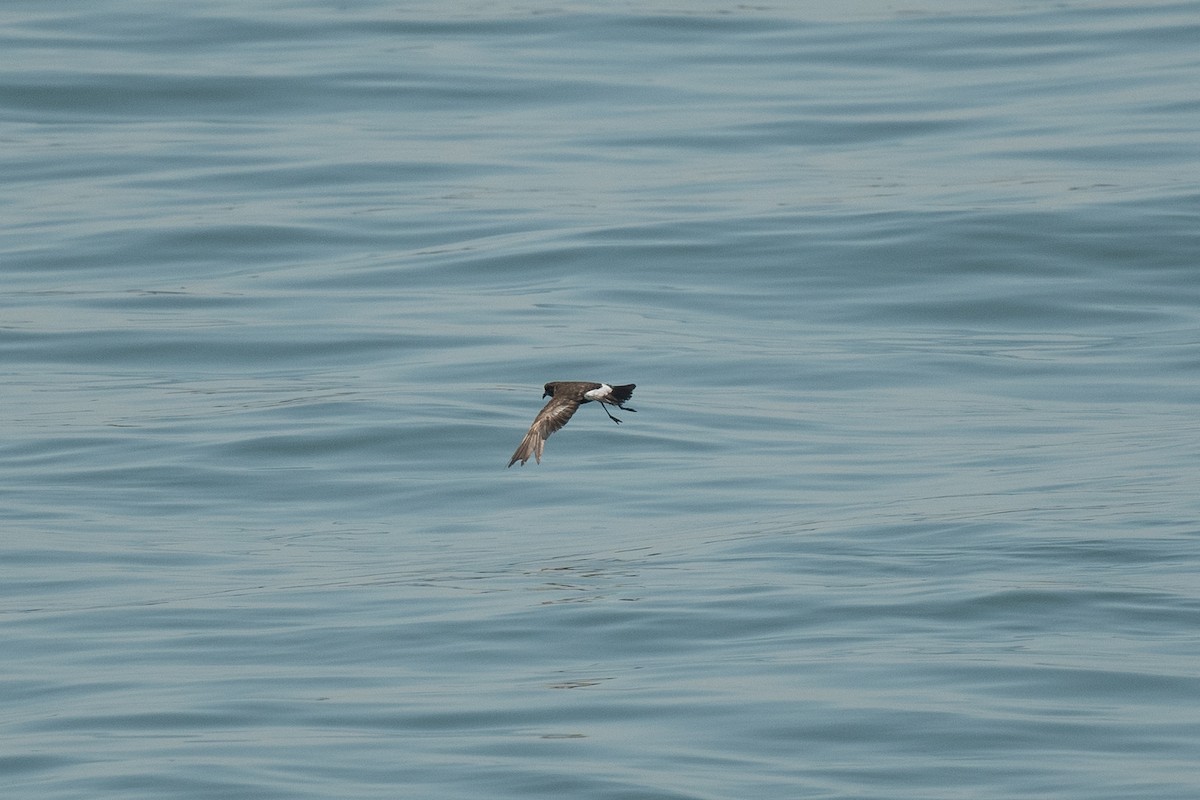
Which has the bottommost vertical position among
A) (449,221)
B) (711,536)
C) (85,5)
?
(711,536)

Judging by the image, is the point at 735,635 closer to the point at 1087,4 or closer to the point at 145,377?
the point at 145,377

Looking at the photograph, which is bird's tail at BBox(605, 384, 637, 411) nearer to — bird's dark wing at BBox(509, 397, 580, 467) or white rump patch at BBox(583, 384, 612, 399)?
white rump patch at BBox(583, 384, 612, 399)

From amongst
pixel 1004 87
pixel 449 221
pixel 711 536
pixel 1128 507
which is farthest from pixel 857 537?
pixel 1004 87

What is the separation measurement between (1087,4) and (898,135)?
29.0 feet

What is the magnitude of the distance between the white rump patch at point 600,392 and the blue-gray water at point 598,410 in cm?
148

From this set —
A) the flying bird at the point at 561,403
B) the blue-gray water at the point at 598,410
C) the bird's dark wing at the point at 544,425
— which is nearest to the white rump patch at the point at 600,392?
the flying bird at the point at 561,403

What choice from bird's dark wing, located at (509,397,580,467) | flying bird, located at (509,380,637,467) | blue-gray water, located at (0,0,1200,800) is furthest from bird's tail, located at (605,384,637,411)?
blue-gray water, located at (0,0,1200,800)

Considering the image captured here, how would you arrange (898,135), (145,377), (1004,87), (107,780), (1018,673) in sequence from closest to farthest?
(107,780) < (1018,673) < (145,377) < (898,135) < (1004,87)

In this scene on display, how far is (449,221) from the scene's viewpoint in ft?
81.1

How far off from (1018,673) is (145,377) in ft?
36.0

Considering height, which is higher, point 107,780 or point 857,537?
point 857,537

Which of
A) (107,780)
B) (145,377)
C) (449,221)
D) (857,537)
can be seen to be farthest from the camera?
(449,221)

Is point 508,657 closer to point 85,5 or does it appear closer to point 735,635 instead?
point 735,635

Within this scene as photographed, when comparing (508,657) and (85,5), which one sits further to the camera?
(85,5)
